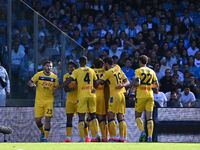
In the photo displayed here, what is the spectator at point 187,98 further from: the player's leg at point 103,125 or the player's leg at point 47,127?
the player's leg at point 47,127

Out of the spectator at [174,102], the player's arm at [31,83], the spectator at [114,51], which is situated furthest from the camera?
the spectator at [114,51]

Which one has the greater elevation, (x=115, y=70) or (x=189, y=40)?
(x=189, y=40)

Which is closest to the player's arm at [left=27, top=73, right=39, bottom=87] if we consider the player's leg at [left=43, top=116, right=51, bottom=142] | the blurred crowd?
the blurred crowd

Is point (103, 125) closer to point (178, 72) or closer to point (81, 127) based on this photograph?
point (81, 127)

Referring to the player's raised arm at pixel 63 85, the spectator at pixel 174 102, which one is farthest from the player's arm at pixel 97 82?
the spectator at pixel 174 102

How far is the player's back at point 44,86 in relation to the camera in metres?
10.5

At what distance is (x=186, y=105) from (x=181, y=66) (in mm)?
2435

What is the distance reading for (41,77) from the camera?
34.3 ft

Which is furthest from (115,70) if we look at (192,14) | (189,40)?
(192,14)

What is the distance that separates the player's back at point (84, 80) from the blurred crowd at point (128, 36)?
1.18 meters

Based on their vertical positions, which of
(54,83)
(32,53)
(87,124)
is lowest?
(87,124)

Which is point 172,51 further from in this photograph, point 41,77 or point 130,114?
point 41,77

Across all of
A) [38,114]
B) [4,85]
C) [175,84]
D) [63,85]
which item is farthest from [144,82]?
[4,85]

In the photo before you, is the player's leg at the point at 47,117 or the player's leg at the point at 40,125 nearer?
the player's leg at the point at 47,117
